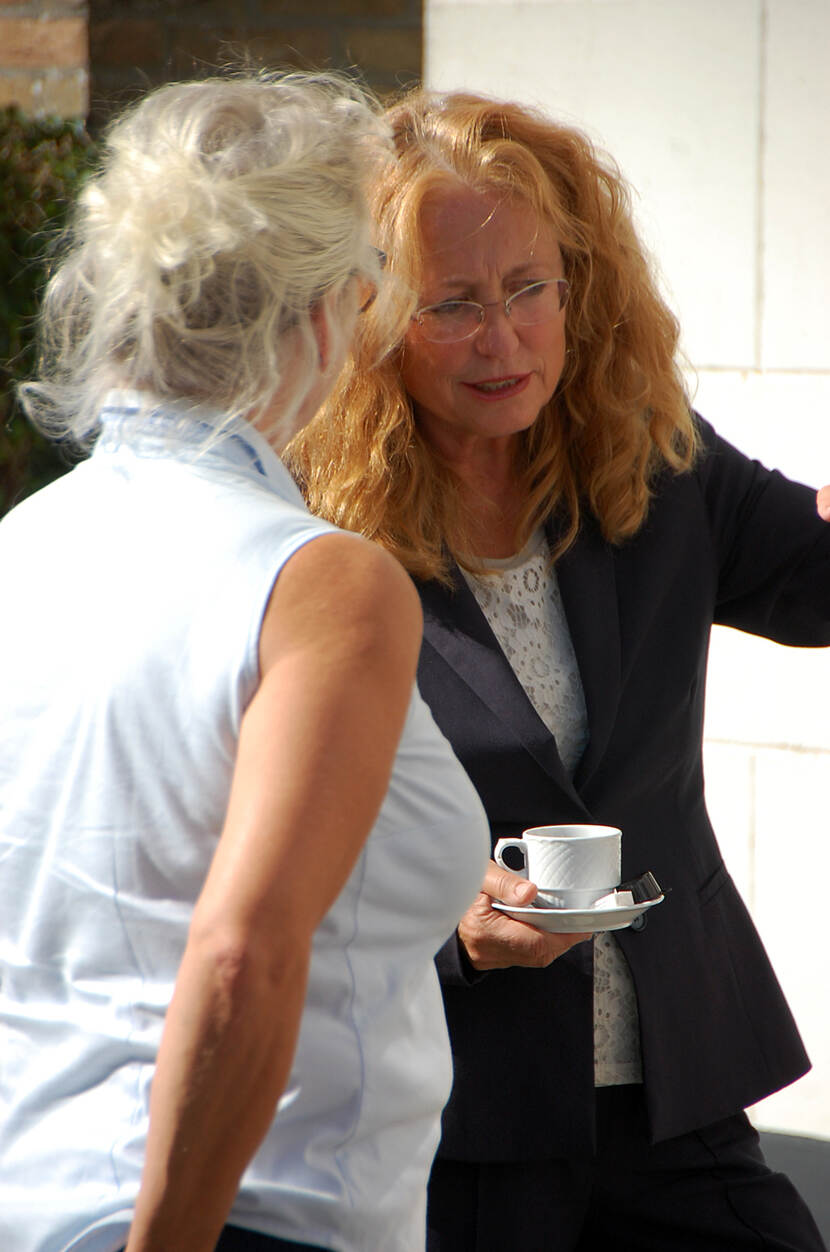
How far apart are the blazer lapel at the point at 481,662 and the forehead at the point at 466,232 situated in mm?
388

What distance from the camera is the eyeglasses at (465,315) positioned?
1729 millimetres

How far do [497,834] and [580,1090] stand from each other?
0.32m

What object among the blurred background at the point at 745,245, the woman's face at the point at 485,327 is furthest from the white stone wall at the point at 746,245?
the woman's face at the point at 485,327

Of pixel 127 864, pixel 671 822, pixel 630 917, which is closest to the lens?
pixel 127 864

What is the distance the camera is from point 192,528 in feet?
3.27

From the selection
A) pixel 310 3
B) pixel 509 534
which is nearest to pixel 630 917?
pixel 509 534

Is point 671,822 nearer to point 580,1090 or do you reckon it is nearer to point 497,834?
point 497,834

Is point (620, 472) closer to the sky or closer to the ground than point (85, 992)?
closer to the sky

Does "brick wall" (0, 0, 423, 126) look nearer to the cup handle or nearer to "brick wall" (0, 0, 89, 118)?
"brick wall" (0, 0, 89, 118)

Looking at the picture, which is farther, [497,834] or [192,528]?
[497,834]

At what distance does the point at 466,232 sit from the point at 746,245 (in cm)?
154

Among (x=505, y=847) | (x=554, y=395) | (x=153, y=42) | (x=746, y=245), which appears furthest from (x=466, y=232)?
(x=153, y=42)

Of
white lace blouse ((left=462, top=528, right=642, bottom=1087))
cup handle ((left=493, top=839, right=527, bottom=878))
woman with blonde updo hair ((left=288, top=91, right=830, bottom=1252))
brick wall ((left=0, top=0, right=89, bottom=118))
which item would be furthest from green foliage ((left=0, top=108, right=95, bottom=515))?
cup handle ((left=493, top=839, right=527, bottom=878))

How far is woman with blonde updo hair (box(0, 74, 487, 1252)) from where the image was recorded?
90 centimetres
